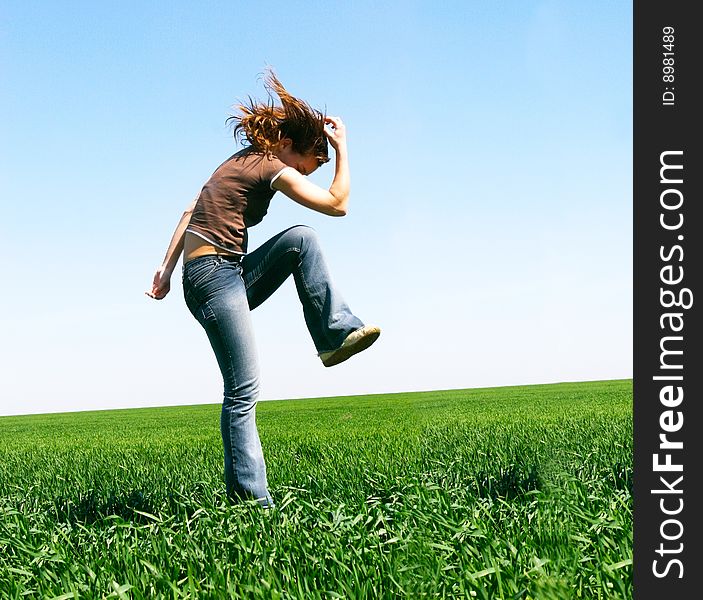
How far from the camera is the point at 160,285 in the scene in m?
4.05

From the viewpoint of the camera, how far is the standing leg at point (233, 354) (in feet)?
12.1

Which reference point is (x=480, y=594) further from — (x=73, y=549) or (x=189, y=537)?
(x=73, y=549)

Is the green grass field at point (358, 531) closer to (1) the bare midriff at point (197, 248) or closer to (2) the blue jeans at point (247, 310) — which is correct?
(2) the blue jeans at point (247, 310)

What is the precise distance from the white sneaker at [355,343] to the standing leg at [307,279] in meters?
0.03

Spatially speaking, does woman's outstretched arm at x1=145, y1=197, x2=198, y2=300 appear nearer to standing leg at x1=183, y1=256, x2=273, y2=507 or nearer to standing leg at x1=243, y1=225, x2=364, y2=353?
standing leg at x1=183, y1=256, x2=273, y2=507

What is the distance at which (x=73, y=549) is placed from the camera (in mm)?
3273

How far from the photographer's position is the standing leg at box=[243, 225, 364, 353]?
3.43m

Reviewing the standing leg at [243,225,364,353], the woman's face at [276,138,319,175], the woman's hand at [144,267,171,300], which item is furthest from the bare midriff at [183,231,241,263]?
the woman's face at [276,138,319,175]

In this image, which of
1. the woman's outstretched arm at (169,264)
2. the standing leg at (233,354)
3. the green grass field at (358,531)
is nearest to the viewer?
the green grass field at (358,531)

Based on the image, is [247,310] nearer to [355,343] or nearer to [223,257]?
[223,257]

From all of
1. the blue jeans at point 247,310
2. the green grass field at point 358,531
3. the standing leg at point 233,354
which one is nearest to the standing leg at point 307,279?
the blue jeans at point 247,310

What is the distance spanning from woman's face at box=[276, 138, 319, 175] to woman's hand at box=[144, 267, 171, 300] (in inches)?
36.4
